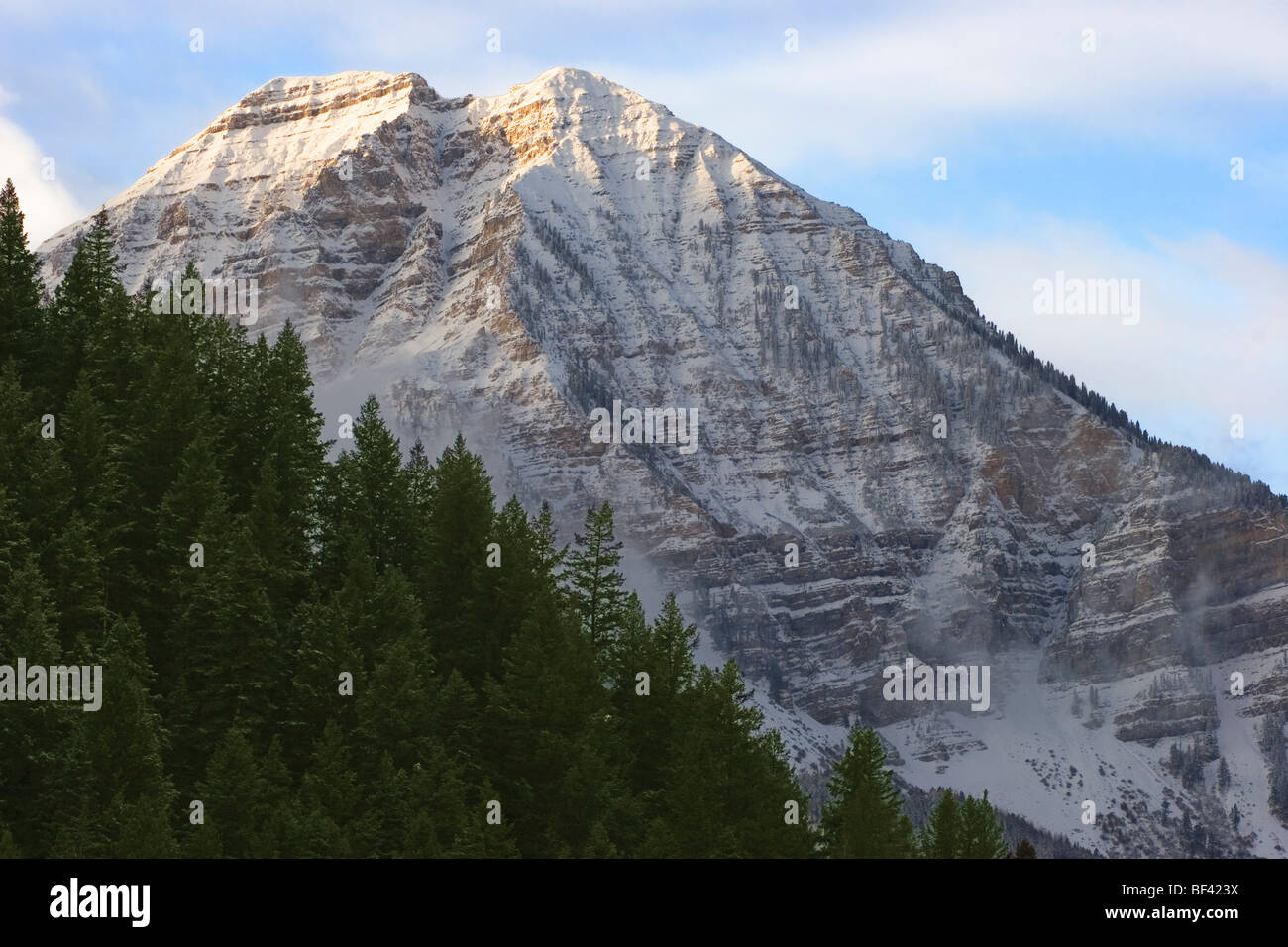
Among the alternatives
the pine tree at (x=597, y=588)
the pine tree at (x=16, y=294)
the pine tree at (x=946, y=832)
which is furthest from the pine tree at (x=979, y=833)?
the pine tree at (x=16, y=294)

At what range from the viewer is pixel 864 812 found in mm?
96938

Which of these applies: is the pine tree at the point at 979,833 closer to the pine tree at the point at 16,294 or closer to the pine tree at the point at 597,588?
the pine tree at the point at 597,588

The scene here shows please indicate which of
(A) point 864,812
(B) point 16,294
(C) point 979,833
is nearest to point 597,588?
(A) point 864,812

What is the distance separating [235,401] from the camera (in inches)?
3789

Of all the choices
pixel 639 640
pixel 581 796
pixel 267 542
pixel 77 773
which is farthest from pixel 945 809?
pixel 77 773

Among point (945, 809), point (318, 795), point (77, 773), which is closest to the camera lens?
point (77, 773)

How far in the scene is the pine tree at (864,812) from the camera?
94125 millimetres

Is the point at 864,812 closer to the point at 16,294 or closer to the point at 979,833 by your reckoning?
the point at 979,833

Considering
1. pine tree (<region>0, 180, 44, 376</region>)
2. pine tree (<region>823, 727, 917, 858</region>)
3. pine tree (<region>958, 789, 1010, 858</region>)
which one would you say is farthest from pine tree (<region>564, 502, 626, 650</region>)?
pine tree (<region>0, 180, 44, 376</region>)

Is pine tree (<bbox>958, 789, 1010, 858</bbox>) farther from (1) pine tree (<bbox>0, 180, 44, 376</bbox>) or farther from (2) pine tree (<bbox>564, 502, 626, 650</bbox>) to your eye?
(1) pine tree (<bbox>0, 180, 44, 376</bbox>)
